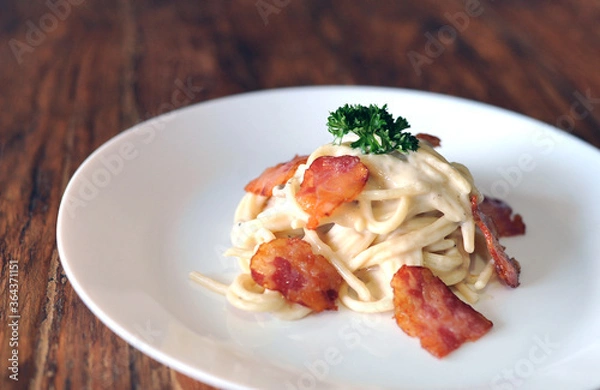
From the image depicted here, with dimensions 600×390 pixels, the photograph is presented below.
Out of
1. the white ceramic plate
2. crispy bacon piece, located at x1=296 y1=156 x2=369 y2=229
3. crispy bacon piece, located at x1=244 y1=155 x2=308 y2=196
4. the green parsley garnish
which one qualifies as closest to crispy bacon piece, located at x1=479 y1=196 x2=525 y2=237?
the white ceramic plate

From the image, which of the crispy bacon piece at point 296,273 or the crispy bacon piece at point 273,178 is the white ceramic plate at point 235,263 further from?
the crispy bacon piece at point 273,178

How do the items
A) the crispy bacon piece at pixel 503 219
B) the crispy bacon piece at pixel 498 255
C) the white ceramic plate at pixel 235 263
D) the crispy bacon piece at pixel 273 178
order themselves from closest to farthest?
the white ceramic plate at pixel 235 263
the crispy bacon piece at pixel 498 255
the crispy bacon piece at pixel 273 178
the crispy bacon piece at pixel 503 219

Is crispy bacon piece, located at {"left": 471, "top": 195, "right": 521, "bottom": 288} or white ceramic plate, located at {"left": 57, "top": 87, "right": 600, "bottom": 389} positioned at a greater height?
crispy bacon piece, located at {"left": 471, "top": 195, "right": 521, "bottom": 288}

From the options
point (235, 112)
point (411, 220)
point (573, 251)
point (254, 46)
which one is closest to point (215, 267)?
point (411, 220)

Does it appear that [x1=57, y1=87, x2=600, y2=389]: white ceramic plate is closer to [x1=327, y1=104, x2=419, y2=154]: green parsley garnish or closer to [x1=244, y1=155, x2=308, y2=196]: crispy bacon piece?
[x1=244, y1=155, x2=308, y2=196]: crispy bacon piece

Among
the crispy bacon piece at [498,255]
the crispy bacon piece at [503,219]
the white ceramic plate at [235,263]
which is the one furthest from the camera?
the crispy bacon piece at [503,219]

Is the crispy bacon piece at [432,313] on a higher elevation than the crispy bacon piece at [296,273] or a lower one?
higher

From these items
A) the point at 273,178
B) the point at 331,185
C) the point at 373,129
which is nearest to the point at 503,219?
the point at 373,129

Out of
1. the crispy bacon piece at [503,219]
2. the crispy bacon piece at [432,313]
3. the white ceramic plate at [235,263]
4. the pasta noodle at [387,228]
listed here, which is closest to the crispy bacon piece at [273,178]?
the pasta noodle at [387,228]
